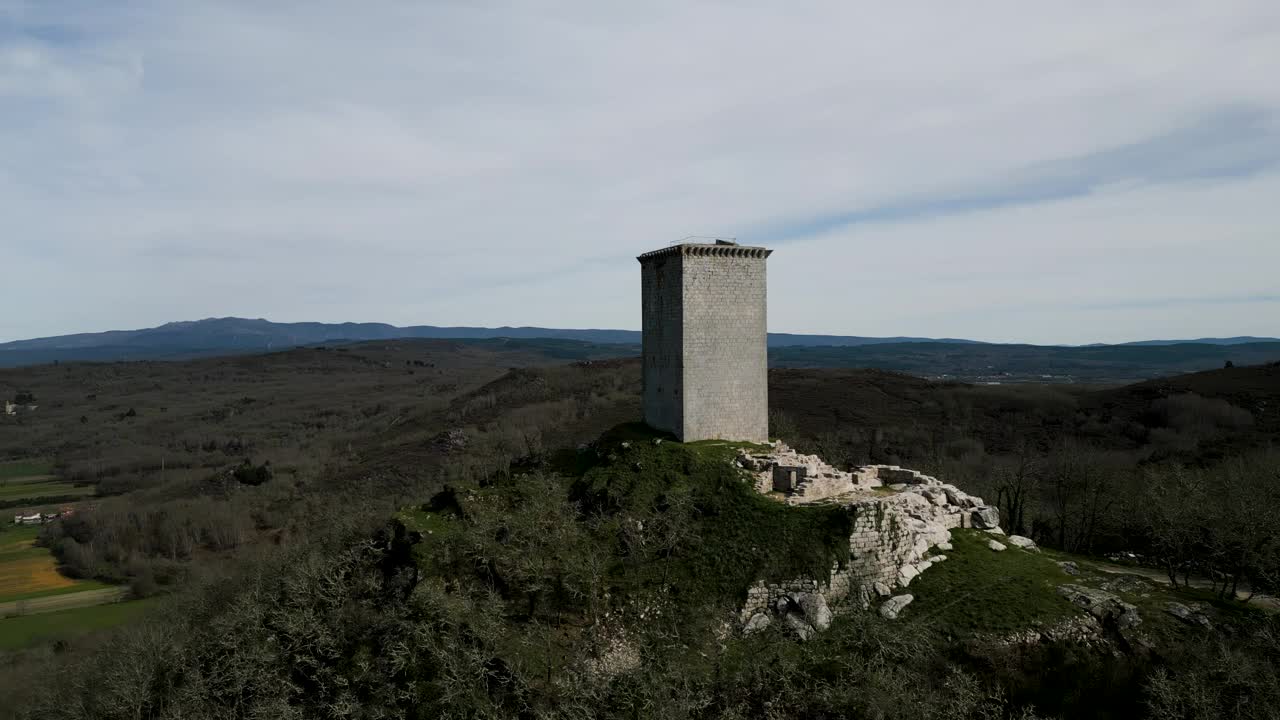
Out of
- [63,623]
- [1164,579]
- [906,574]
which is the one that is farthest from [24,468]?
[1164,579]

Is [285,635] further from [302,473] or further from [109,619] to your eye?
[302,473]

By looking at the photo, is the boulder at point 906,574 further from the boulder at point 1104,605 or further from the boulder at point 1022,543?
the boulder at point 1022,543

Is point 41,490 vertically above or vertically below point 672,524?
below

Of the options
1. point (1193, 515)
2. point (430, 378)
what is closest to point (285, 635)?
point (1193, 515)

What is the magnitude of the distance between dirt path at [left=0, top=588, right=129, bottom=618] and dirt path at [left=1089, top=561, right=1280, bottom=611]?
7793 centimetres

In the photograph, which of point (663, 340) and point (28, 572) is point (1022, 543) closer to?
point (663, 340)

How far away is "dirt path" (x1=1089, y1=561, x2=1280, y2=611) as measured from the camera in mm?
23562

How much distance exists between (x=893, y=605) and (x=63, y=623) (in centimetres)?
6714

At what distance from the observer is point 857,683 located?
18.9m

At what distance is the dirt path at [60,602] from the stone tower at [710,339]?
63737 millimetres

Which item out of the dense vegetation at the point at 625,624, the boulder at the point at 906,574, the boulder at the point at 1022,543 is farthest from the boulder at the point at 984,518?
the boulder at the point at 906,574

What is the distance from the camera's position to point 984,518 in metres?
28.0

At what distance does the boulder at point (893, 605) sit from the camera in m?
22.0

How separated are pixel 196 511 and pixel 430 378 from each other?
11378 cm
